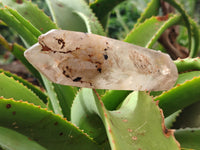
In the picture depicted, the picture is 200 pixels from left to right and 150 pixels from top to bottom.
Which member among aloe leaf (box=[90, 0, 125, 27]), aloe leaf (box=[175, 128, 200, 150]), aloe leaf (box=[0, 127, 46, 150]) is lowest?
aloe leaf (box=[175, 128, 200, 150])

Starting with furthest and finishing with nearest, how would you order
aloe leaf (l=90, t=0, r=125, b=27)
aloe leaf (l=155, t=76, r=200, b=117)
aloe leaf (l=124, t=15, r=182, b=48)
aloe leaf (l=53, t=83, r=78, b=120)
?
aloe leaf (l=90, t=0, r=125, b=27) → aloe leaf (l=124, t=15, r=182, b=48) → aloe leaf (l=53, t=83, r=78, b=120) → aloe leaf (l=155, t=76, r=200, b=117)

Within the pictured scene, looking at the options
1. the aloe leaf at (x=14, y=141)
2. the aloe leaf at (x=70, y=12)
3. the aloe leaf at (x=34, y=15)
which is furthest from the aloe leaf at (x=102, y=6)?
the aloe leaf at (x=14, y=141)

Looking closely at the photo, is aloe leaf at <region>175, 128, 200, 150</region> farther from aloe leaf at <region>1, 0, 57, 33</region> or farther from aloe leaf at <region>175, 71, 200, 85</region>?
aloe leaf at <region>1, 0, 57, 33</region>

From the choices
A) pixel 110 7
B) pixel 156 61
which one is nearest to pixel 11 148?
pixel 156 61

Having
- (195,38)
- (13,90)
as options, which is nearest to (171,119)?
(13,90)

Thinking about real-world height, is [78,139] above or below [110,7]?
below

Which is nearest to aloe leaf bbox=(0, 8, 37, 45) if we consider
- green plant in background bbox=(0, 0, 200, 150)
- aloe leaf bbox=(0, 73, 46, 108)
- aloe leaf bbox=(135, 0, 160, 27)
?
green plant in background bbox=(0, 0, 200, 150)

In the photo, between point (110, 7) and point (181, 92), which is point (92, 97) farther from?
point (110, 7)
